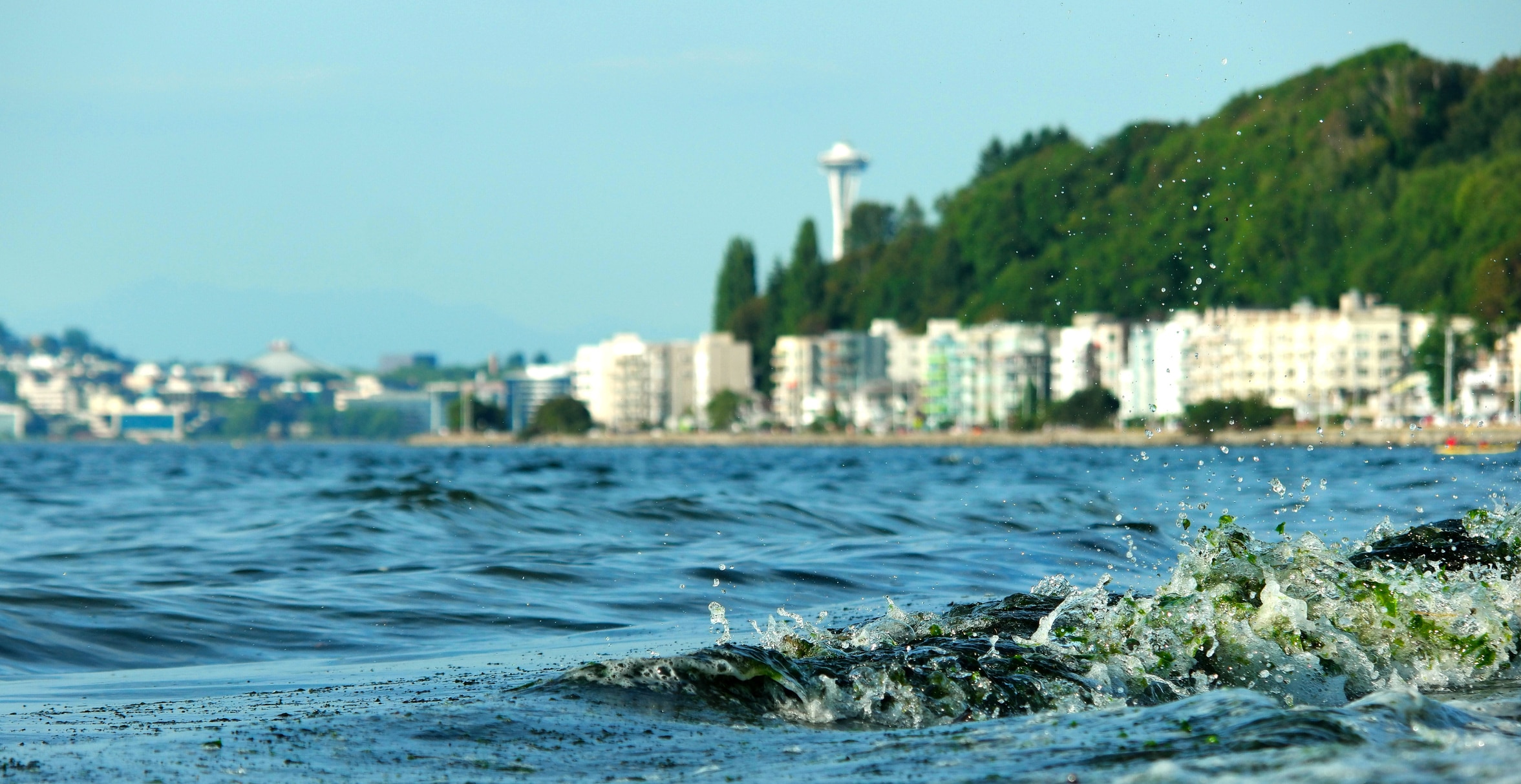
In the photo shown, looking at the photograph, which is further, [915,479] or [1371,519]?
[915,479]

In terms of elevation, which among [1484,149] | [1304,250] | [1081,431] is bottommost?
[1081,431]

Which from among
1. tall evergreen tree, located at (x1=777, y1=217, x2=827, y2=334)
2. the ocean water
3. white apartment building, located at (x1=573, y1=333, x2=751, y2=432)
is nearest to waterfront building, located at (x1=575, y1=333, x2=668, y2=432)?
white apartment building, located at (x1=573, y1=333, x2=751, y2=432)

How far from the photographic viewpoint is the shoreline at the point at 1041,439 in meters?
80.4

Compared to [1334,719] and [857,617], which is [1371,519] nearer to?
[857,617]

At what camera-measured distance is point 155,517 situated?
62.5ft

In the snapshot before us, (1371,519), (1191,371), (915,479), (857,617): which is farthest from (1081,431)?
(857,617)

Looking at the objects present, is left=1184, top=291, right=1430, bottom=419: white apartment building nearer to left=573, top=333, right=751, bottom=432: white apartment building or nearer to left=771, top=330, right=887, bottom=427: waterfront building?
left=771, top=330, right=887, bottom=427: waterfront building

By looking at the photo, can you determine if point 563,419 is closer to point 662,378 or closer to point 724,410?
point 662,378

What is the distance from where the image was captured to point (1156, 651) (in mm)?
6309

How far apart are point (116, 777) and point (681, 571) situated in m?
7.44

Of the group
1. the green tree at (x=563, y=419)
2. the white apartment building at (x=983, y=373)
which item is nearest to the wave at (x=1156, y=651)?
the white apartment building at (x=983, y=373)

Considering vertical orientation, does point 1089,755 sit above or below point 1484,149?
below

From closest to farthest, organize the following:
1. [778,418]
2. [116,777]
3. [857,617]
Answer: [116,777]
[857,617]
[778,418]

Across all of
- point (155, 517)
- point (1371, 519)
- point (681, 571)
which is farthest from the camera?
point (155, 517)
